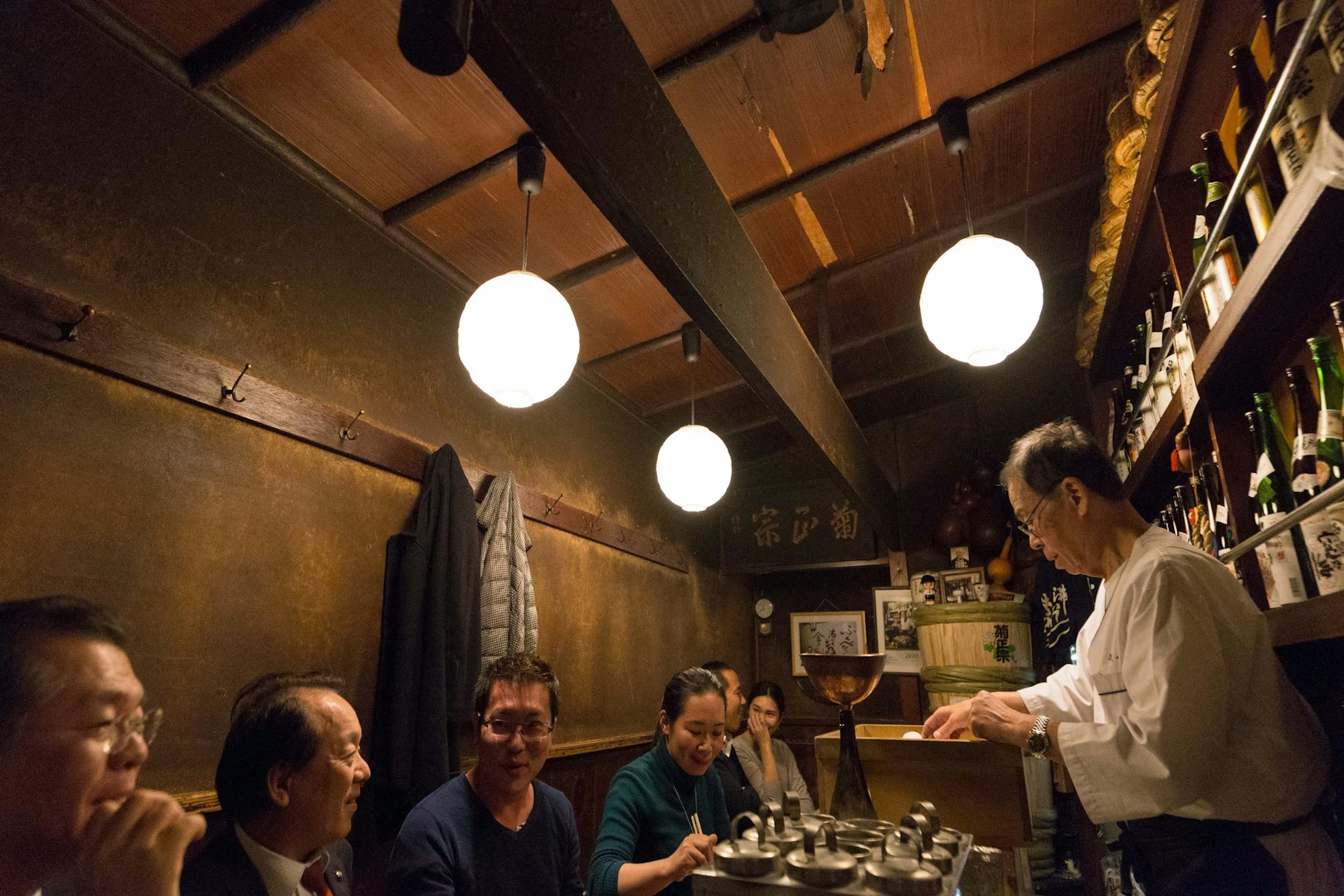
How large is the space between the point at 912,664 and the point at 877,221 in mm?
4211

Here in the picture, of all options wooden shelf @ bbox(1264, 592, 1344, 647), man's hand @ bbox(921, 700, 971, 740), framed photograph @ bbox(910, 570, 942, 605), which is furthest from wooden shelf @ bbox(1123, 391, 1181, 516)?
framed photograph @ bbox(910, 570, 942, 605)

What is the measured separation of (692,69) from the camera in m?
2.92

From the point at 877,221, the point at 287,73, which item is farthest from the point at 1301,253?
the point at 287,73

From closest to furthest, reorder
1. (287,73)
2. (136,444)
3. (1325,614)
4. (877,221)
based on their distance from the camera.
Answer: (1325,614), (136,444), (287,73), (877,221)

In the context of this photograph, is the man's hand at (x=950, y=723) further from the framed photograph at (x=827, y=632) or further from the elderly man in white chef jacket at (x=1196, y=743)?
the framed photograph at (x=827, y=632)

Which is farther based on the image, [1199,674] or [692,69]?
[692,69]

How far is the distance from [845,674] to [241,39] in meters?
3.08

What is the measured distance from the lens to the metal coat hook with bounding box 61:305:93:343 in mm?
2297

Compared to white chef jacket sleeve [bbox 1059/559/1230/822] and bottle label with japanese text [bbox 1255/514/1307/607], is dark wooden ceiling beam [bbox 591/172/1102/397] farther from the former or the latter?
white chef jacket sleeve [bbox 1059/559/1230/822]

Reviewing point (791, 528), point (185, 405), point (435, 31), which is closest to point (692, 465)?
point (791, 528)

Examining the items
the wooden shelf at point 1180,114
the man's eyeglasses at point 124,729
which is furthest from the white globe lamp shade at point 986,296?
the man's eyeglasses at point 124,729

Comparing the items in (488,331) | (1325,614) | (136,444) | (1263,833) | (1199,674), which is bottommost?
(1263,833)

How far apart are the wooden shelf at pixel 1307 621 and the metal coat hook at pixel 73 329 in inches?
139

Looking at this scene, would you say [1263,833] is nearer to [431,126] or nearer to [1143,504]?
[1143,504]
